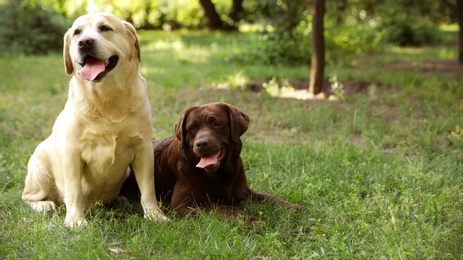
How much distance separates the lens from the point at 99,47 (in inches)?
146

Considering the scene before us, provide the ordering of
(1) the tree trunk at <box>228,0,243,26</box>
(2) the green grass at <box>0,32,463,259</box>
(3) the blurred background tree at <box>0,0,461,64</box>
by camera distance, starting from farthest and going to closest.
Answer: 1. (1) the tree trunk at <box>228,0,243,26</box>
2. (3) the blurred background tree at <box>0,0,461,64</box>
3. (2) the green grass at <box>0,32,463,259</box>

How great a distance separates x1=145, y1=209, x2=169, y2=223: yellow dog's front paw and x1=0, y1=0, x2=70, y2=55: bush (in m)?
11.2

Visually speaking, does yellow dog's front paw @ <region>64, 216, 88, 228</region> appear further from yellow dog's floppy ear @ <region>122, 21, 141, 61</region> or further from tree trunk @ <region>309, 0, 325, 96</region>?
tree trunk @ <region>309, 0, 325, 96</region>

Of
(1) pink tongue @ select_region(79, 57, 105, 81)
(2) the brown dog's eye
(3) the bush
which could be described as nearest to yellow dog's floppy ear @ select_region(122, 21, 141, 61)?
(2) the brown dog's eye

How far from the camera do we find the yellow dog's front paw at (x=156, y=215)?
3936mm

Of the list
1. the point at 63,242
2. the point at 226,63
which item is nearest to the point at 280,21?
the point at 226,63

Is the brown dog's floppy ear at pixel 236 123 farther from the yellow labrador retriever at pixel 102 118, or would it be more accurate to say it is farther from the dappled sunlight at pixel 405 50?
the dappled sunlight at pixel 405 50

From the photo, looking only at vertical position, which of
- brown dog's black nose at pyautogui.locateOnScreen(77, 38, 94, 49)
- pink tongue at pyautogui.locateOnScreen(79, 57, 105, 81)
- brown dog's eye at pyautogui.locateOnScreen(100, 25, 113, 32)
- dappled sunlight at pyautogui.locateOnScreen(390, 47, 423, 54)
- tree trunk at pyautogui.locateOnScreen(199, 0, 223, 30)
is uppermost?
brown dog's eye at pyautogui.locateOnScreen(100, 25, 113, 32)

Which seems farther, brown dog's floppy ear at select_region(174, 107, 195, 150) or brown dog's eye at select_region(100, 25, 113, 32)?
brown dog's floppy ear at select_region(174, 107, 195, 150)

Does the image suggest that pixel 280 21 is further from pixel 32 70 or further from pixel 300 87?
pixel 32 70

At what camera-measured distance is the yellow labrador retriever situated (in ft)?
12.5

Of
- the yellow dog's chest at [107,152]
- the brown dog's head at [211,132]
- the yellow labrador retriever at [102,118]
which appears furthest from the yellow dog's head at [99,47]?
Result: the brown dog's head at [211,132]

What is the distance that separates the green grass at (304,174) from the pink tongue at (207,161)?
38 cm

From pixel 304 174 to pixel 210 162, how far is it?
1276 millimetres
